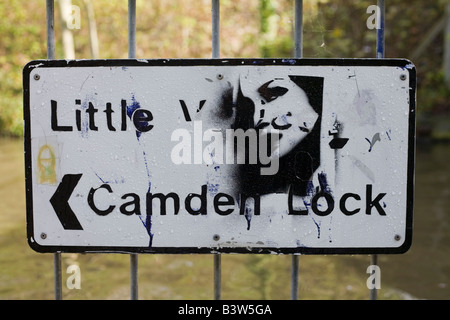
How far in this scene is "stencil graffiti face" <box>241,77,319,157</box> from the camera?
1734 millimetres

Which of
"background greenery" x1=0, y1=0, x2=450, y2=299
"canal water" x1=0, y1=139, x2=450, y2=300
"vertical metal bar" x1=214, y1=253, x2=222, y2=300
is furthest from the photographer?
"background greenery" x1=0, y1=0, x2=450, y2=299

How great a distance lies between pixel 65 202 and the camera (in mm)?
1781

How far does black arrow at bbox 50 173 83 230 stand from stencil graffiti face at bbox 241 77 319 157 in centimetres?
66

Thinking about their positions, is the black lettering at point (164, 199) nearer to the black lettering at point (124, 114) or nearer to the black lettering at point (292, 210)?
the black lettering at point (124, 114)

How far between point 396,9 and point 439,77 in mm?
2809

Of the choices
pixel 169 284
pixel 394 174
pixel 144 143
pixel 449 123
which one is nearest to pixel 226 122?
pixel 144 143

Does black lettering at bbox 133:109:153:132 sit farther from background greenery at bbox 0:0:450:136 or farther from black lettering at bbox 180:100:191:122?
background greenery at bbox 0:0:450:136

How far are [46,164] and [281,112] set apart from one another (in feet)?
2.68

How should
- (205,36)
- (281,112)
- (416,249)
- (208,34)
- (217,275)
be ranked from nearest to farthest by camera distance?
(281,112), (217,275), (416,249), (205,36), (208,34)

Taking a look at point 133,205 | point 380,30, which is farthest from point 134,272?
point 380,30

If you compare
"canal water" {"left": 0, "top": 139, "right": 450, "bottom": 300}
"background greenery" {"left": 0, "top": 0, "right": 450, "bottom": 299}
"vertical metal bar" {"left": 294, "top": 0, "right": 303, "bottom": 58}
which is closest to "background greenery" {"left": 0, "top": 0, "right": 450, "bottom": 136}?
"background greenery" {"left": 0, "top": 0, "right": 450, "bottom": 299}

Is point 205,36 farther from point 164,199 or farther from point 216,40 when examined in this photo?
point 164,199

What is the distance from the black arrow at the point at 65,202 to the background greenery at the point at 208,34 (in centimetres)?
1135

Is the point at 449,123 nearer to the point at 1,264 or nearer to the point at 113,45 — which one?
the point at 113,45
